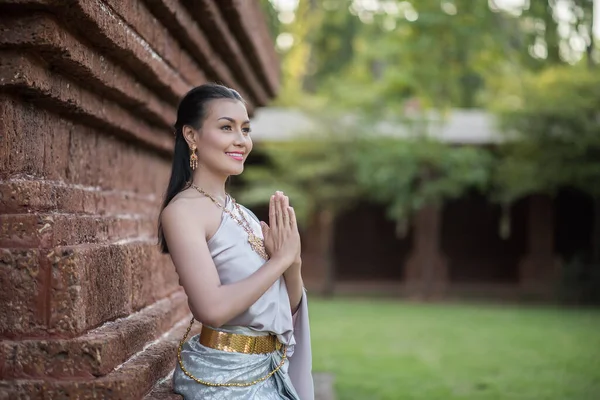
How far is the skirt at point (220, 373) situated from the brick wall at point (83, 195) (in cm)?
9

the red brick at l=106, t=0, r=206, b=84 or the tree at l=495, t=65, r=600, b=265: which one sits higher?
the tree at l=495, t=65, r=600, b=265

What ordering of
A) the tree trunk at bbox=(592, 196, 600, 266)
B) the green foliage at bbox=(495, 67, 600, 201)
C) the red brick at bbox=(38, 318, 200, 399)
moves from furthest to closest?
the tree trunk at bbox=(592, 196, 600, 266) → the green foliage at bbox=(495, 67, 600, 201) → the red brick at bbox=(38, 318, 200, 399)

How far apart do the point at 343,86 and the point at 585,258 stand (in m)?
5.73

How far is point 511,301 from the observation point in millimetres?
15242

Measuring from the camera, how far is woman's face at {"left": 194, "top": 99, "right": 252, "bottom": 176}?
2.11 metres

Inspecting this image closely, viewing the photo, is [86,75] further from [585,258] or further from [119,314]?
[585,258]

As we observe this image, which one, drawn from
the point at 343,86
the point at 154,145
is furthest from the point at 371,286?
the point at 154,145

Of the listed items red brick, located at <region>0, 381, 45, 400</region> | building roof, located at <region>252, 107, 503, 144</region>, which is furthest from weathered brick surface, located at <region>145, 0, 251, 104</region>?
building roof, located at <region>252, 107, 503, 144</region>

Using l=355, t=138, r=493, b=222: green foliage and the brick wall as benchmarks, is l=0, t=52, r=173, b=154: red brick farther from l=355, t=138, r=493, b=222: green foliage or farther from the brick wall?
l=355, t=138, r=493, b=222: green foliage

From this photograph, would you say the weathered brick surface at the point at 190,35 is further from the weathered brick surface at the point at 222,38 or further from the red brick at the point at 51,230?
the red brick at the point at 51,230

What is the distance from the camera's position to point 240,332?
80.1 inches

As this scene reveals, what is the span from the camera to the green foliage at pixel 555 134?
44.7 ft

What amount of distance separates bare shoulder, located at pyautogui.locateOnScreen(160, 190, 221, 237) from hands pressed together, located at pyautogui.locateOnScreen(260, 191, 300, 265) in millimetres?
143

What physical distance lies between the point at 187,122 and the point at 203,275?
50cm
